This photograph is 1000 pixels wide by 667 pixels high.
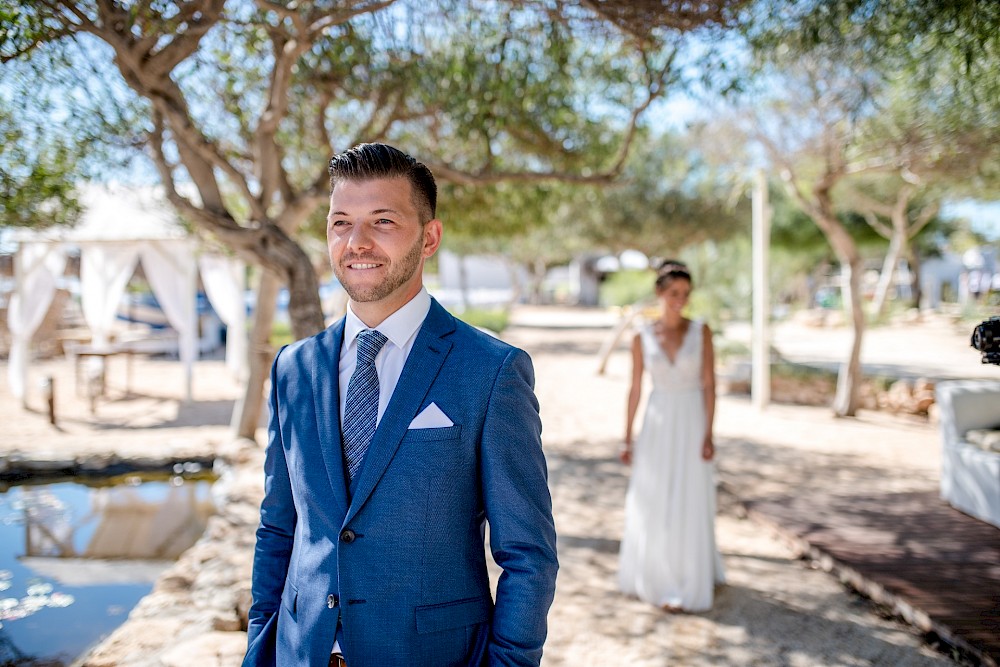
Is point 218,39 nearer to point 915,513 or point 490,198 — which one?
point 490,198

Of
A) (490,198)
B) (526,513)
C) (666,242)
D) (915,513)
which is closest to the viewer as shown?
(526,513)

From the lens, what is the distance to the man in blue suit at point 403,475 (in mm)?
1599

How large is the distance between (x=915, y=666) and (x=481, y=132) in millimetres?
5325

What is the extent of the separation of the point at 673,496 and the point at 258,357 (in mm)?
5261

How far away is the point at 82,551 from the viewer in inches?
247

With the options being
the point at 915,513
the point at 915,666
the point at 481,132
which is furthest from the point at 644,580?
the point at 481,132

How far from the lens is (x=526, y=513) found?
160 cm

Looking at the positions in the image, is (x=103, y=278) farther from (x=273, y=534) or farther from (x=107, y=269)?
(x=273, y=534)

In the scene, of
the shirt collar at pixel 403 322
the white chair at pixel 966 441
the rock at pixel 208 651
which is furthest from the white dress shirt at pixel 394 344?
the white chair at pixel 966 441

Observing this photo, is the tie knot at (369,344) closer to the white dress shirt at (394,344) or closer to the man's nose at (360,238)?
the white dress shirt at (394,344)

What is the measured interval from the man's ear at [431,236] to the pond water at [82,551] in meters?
4.13

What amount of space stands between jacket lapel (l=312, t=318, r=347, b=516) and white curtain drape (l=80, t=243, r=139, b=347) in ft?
41.0

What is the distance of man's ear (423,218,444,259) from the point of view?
1864mm

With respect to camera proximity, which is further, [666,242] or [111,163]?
[666,242]
